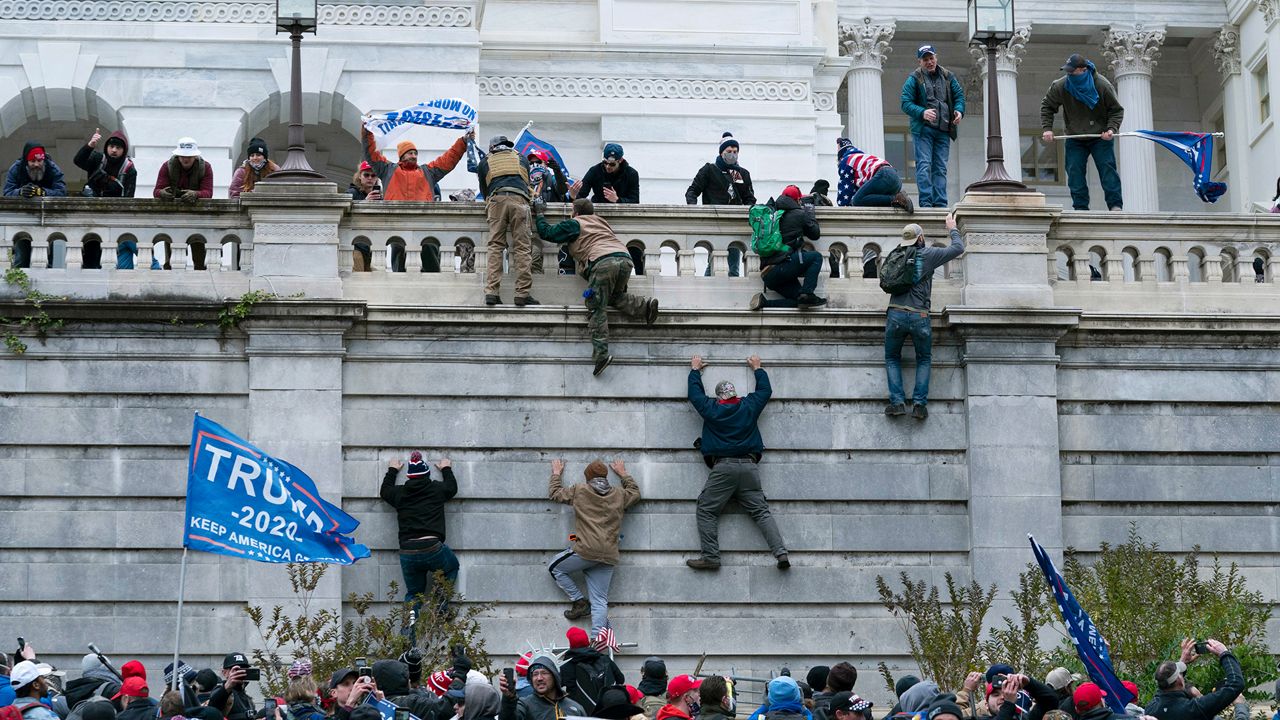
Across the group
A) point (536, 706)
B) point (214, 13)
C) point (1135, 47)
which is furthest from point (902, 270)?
point (1135, 47)

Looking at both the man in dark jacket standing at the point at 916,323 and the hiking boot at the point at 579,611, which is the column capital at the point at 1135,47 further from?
the hiking boot at the point at 579,611

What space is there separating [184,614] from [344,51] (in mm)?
15325

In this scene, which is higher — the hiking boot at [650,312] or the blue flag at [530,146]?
the blue flag at [530,146]

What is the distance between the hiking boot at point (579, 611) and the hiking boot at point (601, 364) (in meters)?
Result: 2.74

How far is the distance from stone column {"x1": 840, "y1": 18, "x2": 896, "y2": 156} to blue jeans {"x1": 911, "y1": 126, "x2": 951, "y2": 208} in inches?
947

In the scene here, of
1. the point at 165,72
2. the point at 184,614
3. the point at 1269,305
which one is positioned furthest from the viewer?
the point at 165,72

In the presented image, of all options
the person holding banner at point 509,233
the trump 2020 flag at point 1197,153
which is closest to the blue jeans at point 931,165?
the trump 2020 flag at point 1197,153

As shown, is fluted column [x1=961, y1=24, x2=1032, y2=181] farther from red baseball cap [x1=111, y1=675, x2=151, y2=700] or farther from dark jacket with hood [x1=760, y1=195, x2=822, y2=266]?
red baseball cap [x1=111, y1=675, x2=151, y2=700]

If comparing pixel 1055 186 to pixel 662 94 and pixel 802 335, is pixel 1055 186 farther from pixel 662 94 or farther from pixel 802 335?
pixel 802 335

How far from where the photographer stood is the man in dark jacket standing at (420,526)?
27.7m

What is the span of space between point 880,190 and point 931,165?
73.5 inches

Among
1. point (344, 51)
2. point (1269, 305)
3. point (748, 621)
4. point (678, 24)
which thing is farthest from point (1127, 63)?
point (748, 621)

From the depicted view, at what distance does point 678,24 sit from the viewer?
44.9m

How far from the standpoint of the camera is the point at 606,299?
28.6 metres
